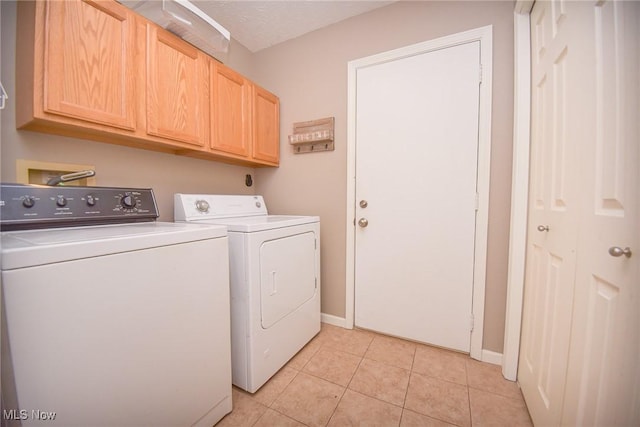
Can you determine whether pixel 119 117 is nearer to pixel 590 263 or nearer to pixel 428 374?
pixel 590 263

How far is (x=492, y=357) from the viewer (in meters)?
1.52

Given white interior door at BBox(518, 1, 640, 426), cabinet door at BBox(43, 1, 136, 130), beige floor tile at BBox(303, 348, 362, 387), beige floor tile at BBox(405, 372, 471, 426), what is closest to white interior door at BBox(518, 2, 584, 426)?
white interior door at BBox(518, 1, 640, 426)

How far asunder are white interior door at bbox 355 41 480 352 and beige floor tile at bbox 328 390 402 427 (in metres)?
0.64

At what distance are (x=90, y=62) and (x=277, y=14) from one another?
4.41 ft

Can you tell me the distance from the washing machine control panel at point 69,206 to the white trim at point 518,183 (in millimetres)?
2046

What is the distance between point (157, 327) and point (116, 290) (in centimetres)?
21

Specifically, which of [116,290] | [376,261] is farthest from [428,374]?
[116,290]

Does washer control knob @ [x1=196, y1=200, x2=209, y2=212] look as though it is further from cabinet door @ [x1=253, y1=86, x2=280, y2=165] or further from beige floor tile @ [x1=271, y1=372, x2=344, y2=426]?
beige floor tile @ [x1=271, y1=372, x2=344, y2=426]

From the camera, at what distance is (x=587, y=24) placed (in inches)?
30.6

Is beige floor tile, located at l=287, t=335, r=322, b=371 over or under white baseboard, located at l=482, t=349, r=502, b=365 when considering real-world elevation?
under

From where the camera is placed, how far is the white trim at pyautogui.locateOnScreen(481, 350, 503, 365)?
4.92 ft

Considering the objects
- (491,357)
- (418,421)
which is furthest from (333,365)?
(491,357)

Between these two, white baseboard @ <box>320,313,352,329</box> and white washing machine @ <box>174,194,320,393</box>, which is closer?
white washing machine @ <box>174,194,320,393</box>

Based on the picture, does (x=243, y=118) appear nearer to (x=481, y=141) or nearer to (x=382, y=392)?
(x=481, y=141)
